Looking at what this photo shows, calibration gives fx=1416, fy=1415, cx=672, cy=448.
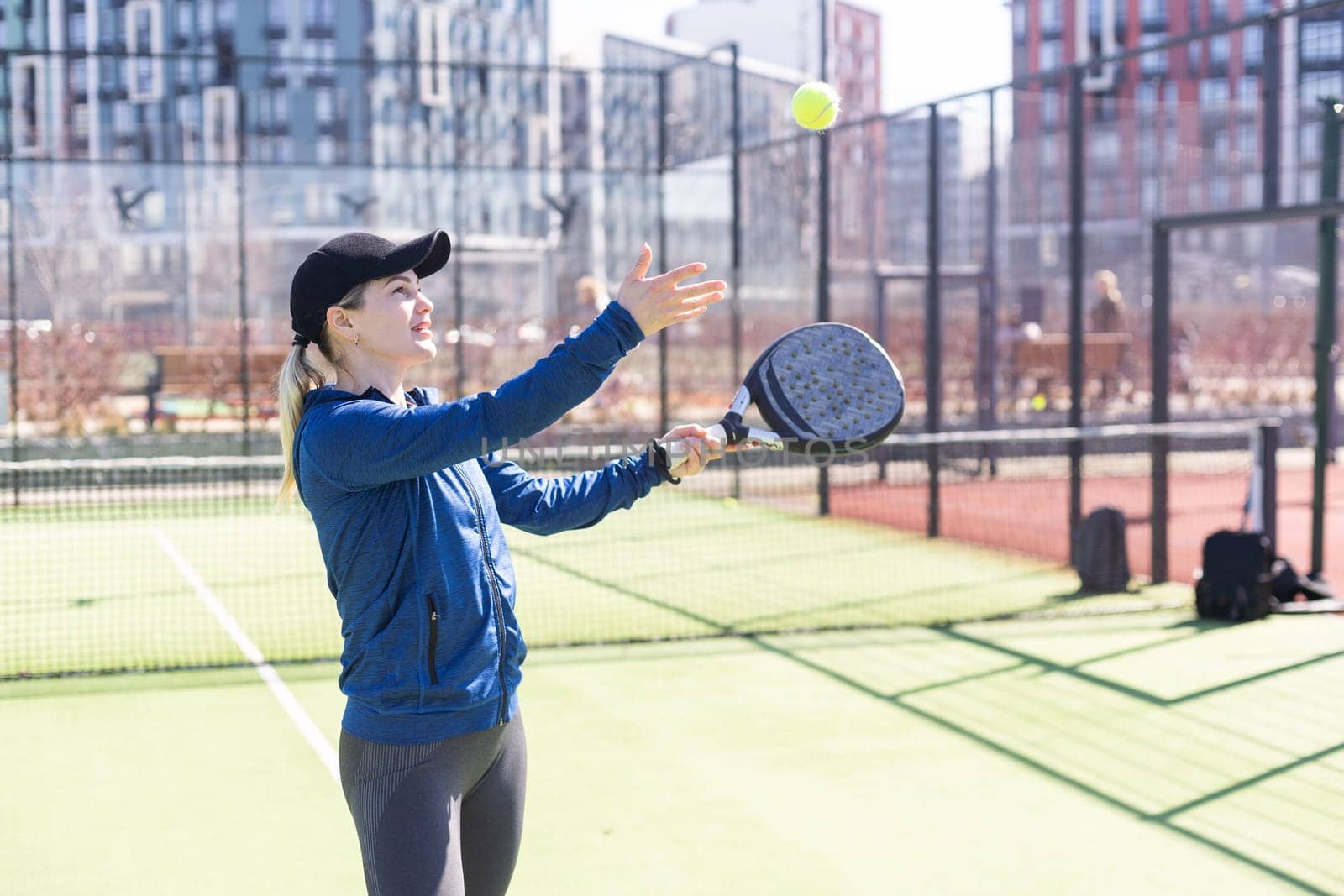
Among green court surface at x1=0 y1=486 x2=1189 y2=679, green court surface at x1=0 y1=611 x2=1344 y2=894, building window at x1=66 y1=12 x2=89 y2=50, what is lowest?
green court surface at x1=0 y1=611 x2=1344 y2=894

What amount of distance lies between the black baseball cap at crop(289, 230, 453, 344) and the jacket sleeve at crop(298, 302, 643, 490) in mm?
305

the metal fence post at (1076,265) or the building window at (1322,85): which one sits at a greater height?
the building window at (1322,85)

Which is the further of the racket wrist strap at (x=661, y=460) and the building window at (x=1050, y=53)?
the building window at (x=1050, y=53)

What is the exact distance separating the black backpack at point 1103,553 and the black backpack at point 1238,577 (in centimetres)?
91

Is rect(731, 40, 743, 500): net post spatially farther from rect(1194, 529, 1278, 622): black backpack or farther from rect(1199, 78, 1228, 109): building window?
rect(1199, 78, 1228, 109): building window

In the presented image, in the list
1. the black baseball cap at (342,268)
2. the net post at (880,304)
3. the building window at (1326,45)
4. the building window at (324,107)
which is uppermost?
the building window at (324,107)

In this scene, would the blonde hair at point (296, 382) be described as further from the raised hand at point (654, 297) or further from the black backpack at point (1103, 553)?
the black backpack at point (1103, 553)

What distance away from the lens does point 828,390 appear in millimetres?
3348

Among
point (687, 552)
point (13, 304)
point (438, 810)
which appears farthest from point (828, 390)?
point (13, 304)

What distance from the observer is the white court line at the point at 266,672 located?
5500 mm

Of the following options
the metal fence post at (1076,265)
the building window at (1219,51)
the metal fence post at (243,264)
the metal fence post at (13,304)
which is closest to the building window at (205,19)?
the building window at (1219,51)

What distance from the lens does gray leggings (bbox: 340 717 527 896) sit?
251cm

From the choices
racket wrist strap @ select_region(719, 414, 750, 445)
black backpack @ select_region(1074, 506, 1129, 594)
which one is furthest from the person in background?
racket wrist strap @ select_region(719, 414, 750, 445)

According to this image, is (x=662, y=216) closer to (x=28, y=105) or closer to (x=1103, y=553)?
(x=1103, y=553)
